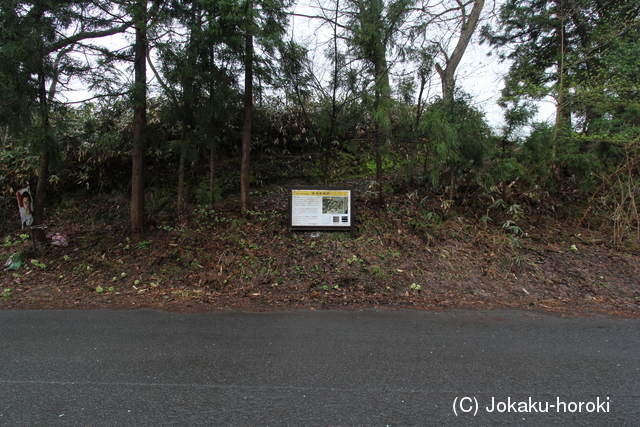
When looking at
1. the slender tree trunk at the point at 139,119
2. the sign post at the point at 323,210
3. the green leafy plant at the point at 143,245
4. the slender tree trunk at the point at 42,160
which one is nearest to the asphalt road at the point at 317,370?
the green leafy plant at the point at 143,245

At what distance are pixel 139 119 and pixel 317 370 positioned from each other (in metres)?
6.95

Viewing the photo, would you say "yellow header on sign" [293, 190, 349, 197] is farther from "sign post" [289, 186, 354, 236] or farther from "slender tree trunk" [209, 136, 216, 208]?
"slender tree trunk" [209, 136, 216, 208]

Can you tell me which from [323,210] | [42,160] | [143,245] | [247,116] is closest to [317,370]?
[323,210]

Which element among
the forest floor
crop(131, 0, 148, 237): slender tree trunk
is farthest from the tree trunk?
crop(131, 0, 148, 237): slender tree trunk

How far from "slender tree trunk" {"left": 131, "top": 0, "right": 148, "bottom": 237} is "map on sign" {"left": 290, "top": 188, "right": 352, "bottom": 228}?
3584 millimetres

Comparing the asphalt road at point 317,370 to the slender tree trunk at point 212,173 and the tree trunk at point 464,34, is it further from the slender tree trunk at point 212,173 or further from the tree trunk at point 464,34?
the tree trunk at point 464,34

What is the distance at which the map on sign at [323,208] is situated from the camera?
764 centimetres

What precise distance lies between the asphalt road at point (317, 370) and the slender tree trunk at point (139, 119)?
3485 mm

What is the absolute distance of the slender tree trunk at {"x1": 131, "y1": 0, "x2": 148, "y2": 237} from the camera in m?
6.88

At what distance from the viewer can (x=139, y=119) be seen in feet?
25.3

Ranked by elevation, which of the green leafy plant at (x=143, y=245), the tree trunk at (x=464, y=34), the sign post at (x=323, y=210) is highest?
the tree trunk at (x=464, y=34)

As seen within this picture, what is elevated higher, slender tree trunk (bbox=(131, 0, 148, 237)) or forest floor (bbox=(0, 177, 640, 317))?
slender tree trunk (bbox=(131, 0, 148, 237))

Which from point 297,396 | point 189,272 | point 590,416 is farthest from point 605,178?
point 189,272

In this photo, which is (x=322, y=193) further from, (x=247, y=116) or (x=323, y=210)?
(x=247, y=116)
